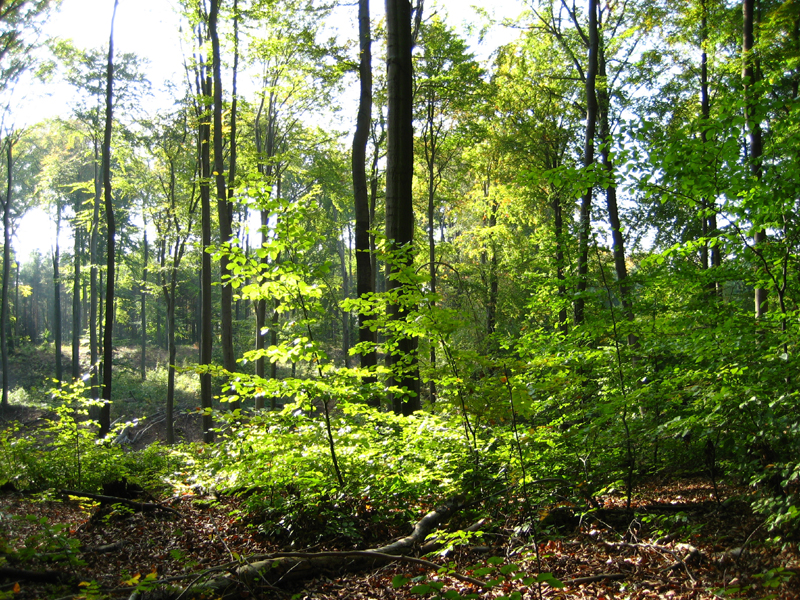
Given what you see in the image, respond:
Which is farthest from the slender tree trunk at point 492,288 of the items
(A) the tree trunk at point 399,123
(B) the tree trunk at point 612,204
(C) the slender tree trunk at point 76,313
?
(C) the slender tree trunk at point 76,313

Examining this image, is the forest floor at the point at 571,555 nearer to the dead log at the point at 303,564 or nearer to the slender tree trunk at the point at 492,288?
the dead log at the point at 303,564

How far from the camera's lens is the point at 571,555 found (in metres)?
3.44

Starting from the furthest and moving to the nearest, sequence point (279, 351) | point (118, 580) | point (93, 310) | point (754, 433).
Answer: point (93, 310) → point (279, 351) → point (118, 580) → point (754, 433)

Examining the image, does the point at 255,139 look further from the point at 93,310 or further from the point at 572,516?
the point at 572,516

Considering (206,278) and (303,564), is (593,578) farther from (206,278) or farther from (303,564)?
(206,278)

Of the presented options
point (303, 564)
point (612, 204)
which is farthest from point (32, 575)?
point (612, 204)

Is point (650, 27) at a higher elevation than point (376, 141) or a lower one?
higher

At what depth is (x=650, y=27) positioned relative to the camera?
12219 millimetres

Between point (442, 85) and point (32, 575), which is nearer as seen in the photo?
point (32, 575)

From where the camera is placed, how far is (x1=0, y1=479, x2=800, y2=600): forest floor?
110 inches

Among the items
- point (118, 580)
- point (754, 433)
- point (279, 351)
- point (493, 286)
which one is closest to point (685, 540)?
point (754, 433)

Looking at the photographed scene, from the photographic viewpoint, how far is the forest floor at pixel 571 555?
2.80 m

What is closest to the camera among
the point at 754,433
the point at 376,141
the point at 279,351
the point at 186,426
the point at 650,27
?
the point at 754,433

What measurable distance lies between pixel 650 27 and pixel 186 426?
22.4 meters
